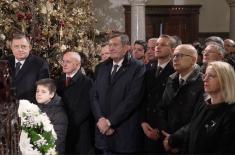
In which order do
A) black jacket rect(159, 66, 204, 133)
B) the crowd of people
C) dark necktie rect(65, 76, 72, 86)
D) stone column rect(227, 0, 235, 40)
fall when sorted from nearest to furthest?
black jacket rect(159, 66, 204, 133)
the crowd of people
dark necktie rect(65, 76, 72, 86)
stone column rect(227, 0, 235, 40)

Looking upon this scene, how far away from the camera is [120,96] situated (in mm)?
4309

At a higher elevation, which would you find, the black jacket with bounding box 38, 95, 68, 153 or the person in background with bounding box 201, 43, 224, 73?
the person in background with bounding box 201, 43, 224, 73

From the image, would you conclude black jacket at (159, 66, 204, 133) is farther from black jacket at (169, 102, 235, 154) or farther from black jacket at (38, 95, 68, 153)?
black jacket at (38, 95, 68, 153)

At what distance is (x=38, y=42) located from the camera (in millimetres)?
6922

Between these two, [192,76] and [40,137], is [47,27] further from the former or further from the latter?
[40,137]

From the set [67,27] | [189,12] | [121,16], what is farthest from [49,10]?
[189,12]

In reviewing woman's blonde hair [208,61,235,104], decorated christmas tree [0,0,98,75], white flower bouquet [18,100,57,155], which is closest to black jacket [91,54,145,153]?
woman's blonde hair [208,61,235,104]

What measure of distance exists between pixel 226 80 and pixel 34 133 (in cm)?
136

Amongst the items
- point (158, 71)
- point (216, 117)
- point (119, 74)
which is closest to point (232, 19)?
point (158, 71)

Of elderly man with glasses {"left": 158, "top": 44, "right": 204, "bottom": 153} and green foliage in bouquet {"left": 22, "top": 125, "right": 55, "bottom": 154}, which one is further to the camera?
elderly man with glasses {"left": 158, "top": 44, "right": 204, "bottom": 153}

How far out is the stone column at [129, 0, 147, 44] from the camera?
10406mm

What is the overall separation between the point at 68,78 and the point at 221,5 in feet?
27.8

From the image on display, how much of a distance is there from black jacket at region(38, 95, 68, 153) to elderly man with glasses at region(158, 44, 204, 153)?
35.8 inches

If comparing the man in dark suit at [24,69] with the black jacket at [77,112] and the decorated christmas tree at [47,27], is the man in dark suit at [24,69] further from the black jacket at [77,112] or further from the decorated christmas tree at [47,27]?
the decorated christmas tree at [47,27]
